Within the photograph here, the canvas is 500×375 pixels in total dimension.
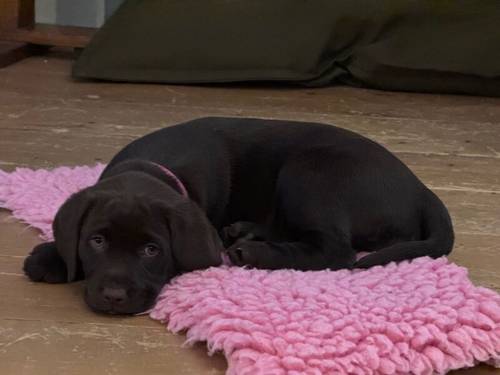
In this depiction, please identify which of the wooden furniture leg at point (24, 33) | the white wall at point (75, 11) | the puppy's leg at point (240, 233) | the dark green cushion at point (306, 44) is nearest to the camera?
the puppy's leg at point (240, 233)

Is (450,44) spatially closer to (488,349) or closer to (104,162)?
(104,162)

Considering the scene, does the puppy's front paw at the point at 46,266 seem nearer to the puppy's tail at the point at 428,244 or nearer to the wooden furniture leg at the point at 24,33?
the puppy's tail at the point at 428,244

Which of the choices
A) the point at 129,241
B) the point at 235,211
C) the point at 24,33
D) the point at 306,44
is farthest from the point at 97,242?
the point at 24,33

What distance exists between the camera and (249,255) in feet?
6.84

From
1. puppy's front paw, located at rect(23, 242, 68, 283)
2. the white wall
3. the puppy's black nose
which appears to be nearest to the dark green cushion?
the white wall

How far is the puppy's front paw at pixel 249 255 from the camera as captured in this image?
82.0 inches

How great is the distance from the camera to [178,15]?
432 cm

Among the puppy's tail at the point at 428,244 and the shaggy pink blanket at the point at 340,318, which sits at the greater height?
the puppy's tail at the point at 428,244

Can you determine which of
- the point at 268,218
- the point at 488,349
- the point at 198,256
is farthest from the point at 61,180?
the point at 488,349

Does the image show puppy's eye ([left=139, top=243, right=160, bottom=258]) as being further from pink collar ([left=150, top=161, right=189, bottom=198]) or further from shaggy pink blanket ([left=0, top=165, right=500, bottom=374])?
pink collar ([left=150, top=161, right=189, bottom=198])

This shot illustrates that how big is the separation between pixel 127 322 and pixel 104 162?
1.18 meters

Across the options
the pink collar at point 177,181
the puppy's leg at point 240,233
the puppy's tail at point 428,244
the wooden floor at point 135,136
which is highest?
the pink collar at point 177,181

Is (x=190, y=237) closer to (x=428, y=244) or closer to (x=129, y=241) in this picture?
(x=129, y=241)

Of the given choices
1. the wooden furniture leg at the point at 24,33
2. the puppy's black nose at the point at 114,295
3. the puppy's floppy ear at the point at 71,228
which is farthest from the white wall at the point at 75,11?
the puppy's black nose at the point at 114,295
